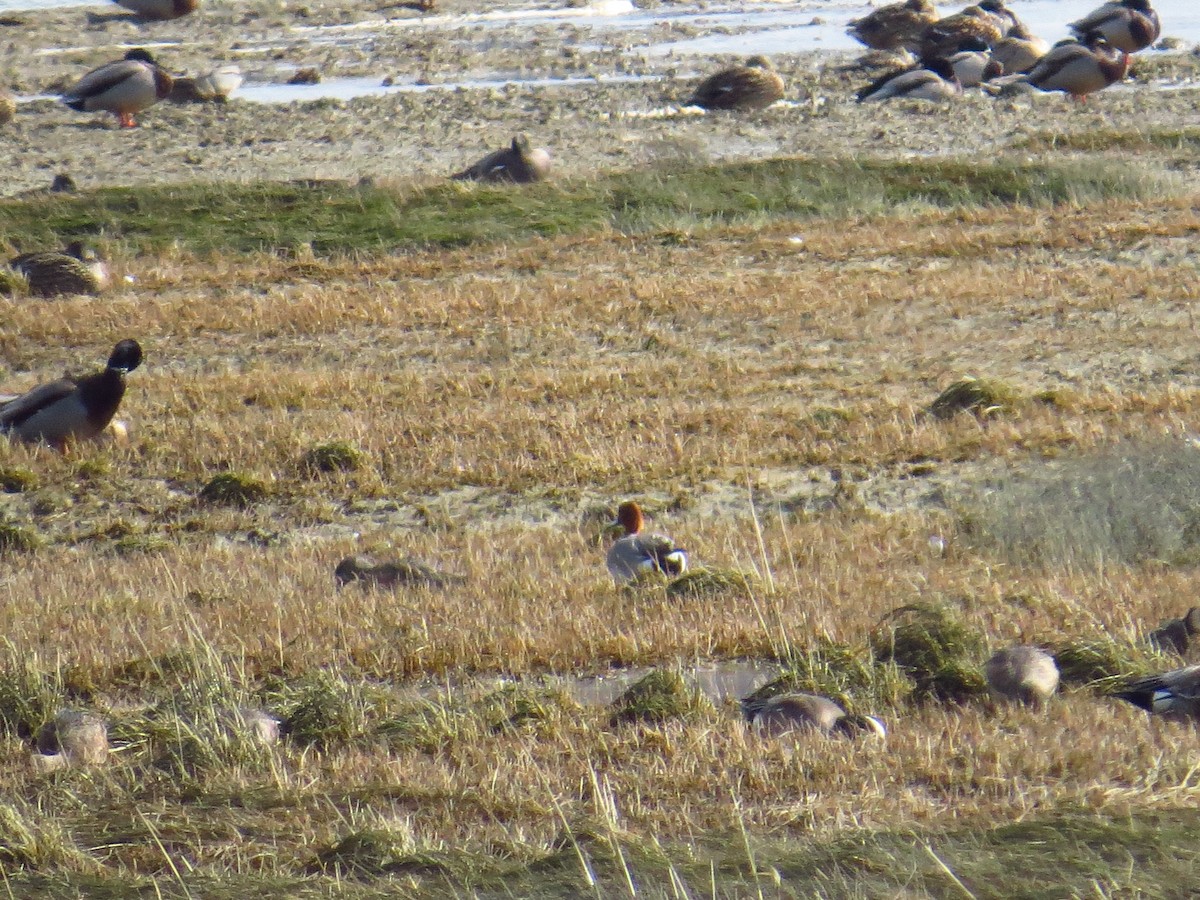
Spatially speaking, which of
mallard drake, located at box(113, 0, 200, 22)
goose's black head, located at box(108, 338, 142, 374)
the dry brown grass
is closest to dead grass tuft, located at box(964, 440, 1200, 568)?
the dry brown grass

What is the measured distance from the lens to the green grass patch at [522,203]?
611 inches

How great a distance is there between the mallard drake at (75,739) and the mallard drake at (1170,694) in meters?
2.85

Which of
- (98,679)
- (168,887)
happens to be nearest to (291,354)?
(98,679)

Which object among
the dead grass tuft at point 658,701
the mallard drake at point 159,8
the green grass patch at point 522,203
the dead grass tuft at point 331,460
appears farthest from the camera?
the mallard drake at point 159,8

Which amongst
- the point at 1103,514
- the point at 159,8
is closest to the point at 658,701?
A: the point at 1103,514

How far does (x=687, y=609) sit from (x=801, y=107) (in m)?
17.8

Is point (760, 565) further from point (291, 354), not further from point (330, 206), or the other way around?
point (330, 206)

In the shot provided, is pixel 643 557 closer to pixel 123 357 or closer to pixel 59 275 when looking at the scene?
pixel 123 357

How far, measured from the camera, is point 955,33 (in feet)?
87.7

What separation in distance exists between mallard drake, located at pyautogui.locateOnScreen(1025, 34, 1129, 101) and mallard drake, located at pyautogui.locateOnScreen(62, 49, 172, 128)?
11.9m

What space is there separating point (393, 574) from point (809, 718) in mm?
2538

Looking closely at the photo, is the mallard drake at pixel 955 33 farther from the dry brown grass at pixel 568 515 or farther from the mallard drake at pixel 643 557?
the mallard drake at pixel 643 557

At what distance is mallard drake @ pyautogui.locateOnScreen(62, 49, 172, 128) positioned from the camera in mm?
22109

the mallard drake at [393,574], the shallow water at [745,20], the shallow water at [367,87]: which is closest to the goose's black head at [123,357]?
the mallard drake at [393,574]
